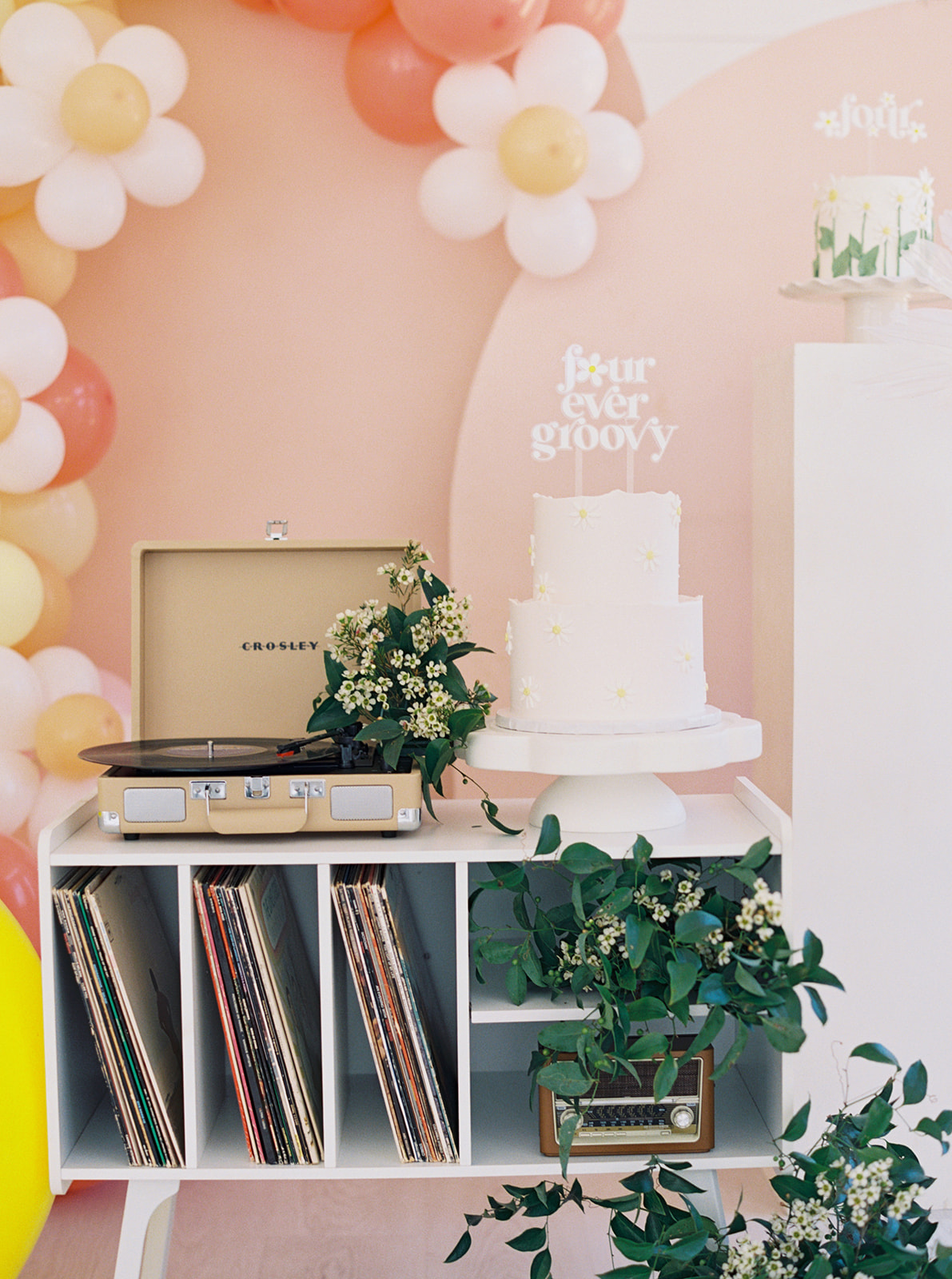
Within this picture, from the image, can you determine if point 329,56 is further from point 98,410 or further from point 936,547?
point 936,547

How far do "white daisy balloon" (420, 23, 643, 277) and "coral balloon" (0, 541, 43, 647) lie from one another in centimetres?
113

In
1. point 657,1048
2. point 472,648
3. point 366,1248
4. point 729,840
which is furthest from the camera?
point 366,1248

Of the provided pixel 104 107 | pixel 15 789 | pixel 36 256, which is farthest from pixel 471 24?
pixel 15 789

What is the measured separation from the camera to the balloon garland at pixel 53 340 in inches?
95.7

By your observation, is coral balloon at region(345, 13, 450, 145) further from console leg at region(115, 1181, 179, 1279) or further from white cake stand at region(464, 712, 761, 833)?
console leg at region(115, 1181, 179, 1279)

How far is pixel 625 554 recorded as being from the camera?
159cm

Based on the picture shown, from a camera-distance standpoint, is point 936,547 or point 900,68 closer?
point 936,547

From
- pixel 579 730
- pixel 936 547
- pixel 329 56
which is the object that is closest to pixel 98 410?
pixel 329 56

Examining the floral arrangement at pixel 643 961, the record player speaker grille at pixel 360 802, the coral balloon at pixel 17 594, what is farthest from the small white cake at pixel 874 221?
the coral balloon at pixel 17 594

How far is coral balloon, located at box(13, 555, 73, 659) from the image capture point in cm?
265

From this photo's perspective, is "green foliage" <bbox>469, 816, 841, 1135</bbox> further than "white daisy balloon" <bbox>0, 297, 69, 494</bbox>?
No

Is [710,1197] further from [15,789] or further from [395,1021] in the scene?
[15,789]

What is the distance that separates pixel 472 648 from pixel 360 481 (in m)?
1.33

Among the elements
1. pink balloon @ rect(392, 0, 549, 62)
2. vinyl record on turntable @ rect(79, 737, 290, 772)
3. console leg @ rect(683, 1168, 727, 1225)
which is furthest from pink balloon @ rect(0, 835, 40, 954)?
pink balloon @ rect(392, 0, 549, 62)
